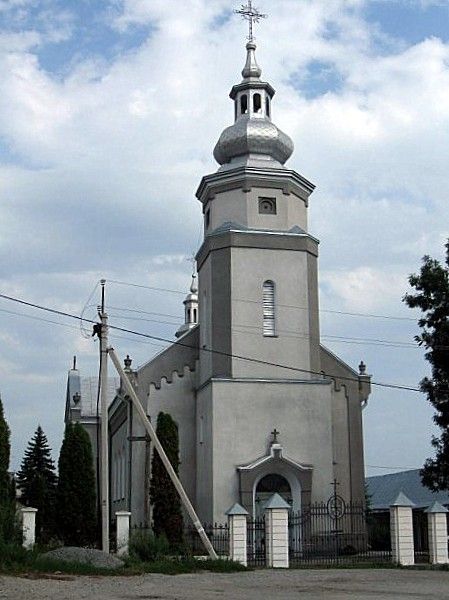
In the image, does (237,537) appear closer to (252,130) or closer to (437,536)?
(437,536)

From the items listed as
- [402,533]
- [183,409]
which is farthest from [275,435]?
[402,533]

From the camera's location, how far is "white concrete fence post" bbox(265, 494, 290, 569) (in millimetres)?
22719

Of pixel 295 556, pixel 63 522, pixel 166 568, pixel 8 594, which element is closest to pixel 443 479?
pixel 295 556

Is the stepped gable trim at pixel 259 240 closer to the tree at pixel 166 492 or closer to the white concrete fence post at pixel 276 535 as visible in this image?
the tree at pixel 166 492

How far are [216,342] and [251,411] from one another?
2.52 metres

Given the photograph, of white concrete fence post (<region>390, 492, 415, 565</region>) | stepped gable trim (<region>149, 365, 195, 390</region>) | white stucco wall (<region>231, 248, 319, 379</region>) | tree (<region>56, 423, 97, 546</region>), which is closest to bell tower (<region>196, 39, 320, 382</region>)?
white stucco wall (<region>231, 248, 319, 379</region>)

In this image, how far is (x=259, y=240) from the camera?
3109 cm

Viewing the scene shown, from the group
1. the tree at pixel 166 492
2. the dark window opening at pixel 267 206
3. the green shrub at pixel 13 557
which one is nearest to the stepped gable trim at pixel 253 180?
the dark window opening at pixel 267 206

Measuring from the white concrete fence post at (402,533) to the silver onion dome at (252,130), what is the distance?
13.4m

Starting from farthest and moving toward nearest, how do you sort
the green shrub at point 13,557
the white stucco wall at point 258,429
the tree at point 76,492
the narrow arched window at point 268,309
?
the tree at point 76,492 → the narrow arched window at point 268,309 → the white stucco wall at point 258,429 → the green shrub at point 13,557

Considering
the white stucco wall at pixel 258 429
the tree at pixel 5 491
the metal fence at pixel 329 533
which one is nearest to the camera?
the tree at pixel 5 491

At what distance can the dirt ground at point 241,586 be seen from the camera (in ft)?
49.0

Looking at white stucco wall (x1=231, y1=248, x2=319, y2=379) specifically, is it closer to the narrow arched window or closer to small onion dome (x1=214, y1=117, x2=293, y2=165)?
the narrow arched window

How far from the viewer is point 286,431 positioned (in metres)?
29.7
